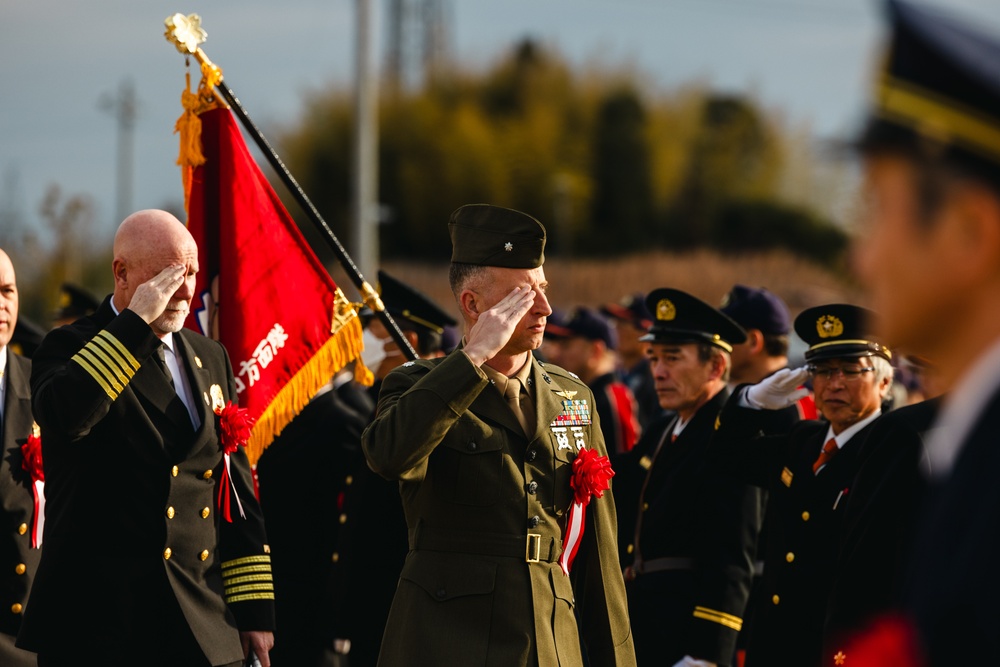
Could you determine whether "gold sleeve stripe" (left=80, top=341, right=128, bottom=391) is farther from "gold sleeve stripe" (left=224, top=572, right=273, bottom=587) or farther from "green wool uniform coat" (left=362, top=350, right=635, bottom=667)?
"gold sleeve stripe" (left=224, top=572, right=273, bottom=587)

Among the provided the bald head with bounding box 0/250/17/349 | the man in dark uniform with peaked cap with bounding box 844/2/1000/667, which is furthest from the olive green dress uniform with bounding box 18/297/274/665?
the man in dark uniform with peaked cap with bounding box 844/2/1000/667

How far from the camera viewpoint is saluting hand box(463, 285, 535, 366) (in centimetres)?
413

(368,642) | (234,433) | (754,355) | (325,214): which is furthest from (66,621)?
(325,214)

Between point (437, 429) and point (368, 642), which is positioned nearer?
point (437, 429)

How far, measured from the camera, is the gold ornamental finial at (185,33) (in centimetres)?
562

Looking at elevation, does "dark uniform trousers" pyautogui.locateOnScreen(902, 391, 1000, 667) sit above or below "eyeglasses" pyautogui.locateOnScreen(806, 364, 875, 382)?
below

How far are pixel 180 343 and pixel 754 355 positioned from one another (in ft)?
11.8

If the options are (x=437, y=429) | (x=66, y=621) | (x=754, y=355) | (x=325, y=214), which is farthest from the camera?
(x=325, y=214)

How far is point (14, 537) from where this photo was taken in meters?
5.52

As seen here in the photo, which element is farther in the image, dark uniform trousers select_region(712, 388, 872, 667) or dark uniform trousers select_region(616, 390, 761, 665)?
dark uniform trousers select_region(616, 390, 761, 665)

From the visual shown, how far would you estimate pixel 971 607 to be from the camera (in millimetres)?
1593

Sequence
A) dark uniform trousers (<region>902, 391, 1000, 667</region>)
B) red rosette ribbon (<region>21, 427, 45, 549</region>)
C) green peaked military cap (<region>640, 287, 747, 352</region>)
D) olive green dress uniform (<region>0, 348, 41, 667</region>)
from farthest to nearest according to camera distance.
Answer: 1. green peaked military cap (<region>640, 287, 747, 352</region>)
2. red rosette ribbon (<region>21, 427, 45, 549</region>)
3. olive green dress uniform (<region>0, 348, 41, 667</region>)
4. dark uniform trousers (<region>902, 391, 1000, 667</region>)

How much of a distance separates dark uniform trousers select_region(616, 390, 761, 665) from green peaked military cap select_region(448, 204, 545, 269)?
1.86 m

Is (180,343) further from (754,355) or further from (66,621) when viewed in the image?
(754,355)
